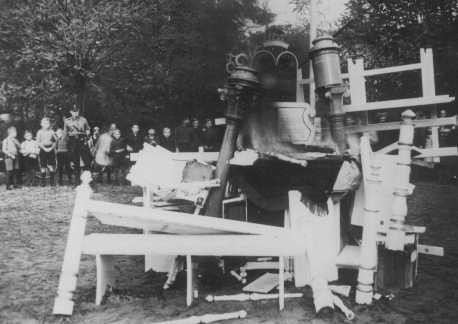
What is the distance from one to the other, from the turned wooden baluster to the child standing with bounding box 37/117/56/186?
10573 mm

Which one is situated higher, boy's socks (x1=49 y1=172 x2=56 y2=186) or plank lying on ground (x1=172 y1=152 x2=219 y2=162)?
plank lying on ground (x1=172 y1=152 x2=219 y2=162)

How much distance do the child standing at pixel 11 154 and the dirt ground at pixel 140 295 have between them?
489cm

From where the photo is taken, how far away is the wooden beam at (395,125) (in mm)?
4738

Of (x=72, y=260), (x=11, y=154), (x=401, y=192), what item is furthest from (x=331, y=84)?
(x=11, y=154)

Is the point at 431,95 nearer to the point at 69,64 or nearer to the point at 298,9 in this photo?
the point at 298,9

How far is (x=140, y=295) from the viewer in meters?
4.42

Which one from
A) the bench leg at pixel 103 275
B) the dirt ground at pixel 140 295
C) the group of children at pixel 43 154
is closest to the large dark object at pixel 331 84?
the dirt ground at pixel 140 295

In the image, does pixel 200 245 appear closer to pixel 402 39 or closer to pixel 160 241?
pixel 160 241

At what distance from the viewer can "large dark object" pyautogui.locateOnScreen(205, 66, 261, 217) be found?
4930 mm

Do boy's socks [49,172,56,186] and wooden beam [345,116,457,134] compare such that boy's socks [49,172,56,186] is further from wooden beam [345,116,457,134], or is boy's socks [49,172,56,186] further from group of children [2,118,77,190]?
wooden beam [345,116,457,134]

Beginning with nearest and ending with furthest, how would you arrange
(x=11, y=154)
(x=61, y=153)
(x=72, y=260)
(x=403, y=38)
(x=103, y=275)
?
(x=72, y=260) < (x=103, y=275) < (x=11, y=154) < (x=61, y=153) < (x=403, y=38)

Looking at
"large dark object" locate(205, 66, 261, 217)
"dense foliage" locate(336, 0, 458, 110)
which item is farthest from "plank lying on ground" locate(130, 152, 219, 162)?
"dense foliage" locate(336, 0, 458, 110)

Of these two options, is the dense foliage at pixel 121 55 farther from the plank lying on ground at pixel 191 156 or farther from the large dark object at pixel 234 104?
the large dark object at pixel 234 104

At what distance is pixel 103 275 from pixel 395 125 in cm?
339
